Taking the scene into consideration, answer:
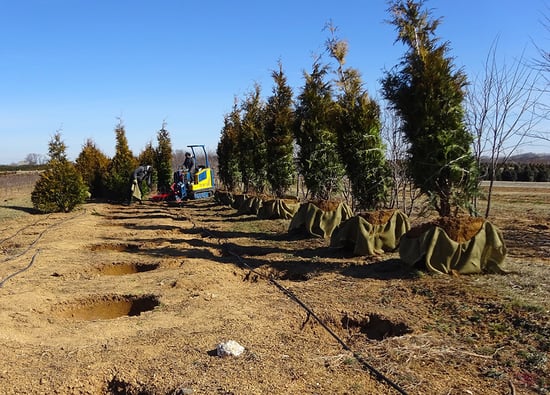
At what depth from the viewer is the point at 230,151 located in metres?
25.3

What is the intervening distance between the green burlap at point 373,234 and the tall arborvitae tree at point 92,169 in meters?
22.4

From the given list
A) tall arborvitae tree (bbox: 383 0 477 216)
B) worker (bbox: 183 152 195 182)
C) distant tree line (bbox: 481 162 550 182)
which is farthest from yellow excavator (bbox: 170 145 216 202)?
distant tree line (bbox: 481 162 550 182)

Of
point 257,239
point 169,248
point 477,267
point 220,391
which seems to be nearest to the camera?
point 220,391

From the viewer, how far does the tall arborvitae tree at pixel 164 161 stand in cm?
3039

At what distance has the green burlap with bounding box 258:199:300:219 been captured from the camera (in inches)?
572

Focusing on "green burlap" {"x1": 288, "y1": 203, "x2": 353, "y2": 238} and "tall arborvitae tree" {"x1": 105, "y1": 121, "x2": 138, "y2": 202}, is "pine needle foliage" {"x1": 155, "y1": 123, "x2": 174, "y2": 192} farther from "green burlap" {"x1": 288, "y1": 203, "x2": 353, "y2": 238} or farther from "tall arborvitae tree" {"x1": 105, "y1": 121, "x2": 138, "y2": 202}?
"green burlap" {"x1": 288, "y1": 203, "x2": 353, "y2": 238}

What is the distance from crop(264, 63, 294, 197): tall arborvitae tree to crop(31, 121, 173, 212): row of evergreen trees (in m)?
8.54

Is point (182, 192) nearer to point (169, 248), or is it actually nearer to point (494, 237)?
point (169, 248)

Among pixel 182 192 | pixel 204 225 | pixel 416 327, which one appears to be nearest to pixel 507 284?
pixel 416 327

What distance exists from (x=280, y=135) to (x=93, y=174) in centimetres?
1651

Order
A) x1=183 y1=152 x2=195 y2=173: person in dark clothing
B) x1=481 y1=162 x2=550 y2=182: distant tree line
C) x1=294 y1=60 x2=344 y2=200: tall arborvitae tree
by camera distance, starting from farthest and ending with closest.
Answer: x1=481 y1=162 x2=550 y2=182: distant tree line → x1=183 y1=152 x2=195 y2=173: person in dark clothing → x1=294 y1=60 x2=344 y2=200: tall arborvitae tree

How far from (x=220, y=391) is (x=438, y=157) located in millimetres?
5617

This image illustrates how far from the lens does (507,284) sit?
5.93 meters

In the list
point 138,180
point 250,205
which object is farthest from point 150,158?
point 250,205
